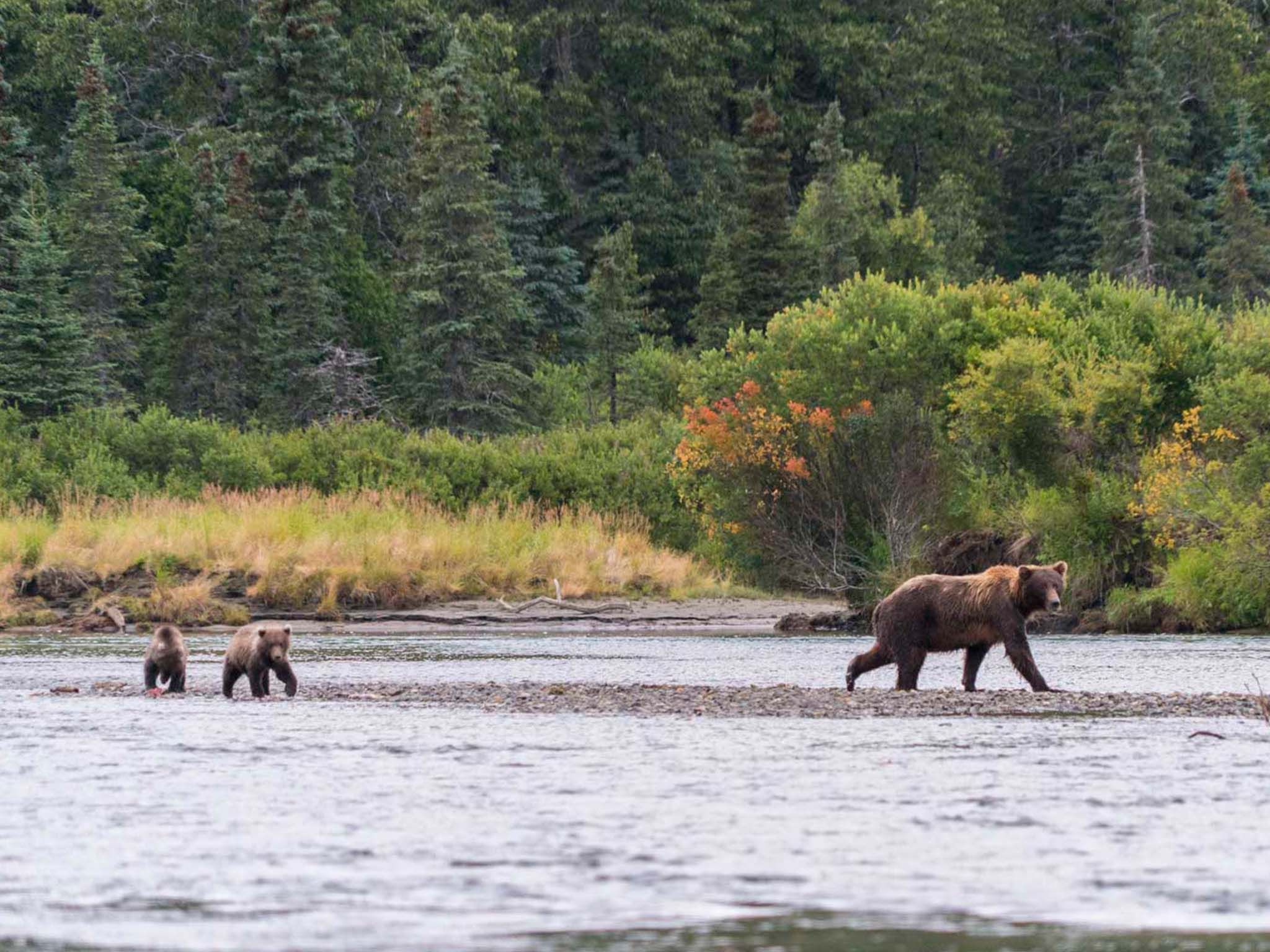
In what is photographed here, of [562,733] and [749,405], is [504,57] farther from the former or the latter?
[562,733]

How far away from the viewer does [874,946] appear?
338 inches

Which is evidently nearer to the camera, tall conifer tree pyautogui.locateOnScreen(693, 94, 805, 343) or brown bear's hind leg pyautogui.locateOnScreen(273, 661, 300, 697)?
brown bear's hind leg pyautogui.locateOnScreen(273, 661, 300, 697)

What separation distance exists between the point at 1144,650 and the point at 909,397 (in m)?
12.4

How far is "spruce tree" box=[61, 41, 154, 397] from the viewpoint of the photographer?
207ft

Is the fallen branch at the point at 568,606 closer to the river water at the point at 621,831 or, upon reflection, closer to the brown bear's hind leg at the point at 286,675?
the brown bear's hind leg at the point at 286,675

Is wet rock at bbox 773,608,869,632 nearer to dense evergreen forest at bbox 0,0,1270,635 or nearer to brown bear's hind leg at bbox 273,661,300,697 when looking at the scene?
dense evergreen forest at bbox 0,0,1270,635

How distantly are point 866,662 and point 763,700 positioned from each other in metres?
1.36

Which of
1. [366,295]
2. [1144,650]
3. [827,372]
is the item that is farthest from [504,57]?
[1144,650]

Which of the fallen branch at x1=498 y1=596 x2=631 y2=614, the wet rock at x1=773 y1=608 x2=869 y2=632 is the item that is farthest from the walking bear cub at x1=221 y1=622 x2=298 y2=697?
the fallen branch at x1=498 y1=596 x2=631 y2=614

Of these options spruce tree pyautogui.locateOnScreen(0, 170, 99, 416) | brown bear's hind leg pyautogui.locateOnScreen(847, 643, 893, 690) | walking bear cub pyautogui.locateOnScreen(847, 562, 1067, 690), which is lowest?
brown bear's hind leg pyautogui.locateOnScreen(847, 643, 893, 690)

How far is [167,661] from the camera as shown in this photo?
845 inches

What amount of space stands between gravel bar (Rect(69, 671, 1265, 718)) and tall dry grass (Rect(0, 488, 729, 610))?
1640 centimetres

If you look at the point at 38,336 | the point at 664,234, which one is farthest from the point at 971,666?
the point at 664,234

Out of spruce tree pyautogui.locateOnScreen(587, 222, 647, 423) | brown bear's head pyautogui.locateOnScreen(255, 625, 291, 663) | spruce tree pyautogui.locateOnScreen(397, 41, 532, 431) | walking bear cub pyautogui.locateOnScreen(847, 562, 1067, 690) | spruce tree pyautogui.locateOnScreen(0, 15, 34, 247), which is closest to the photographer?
walking bear cub pyautogui.locateOnScreen(847, 562, 1067, 690)
